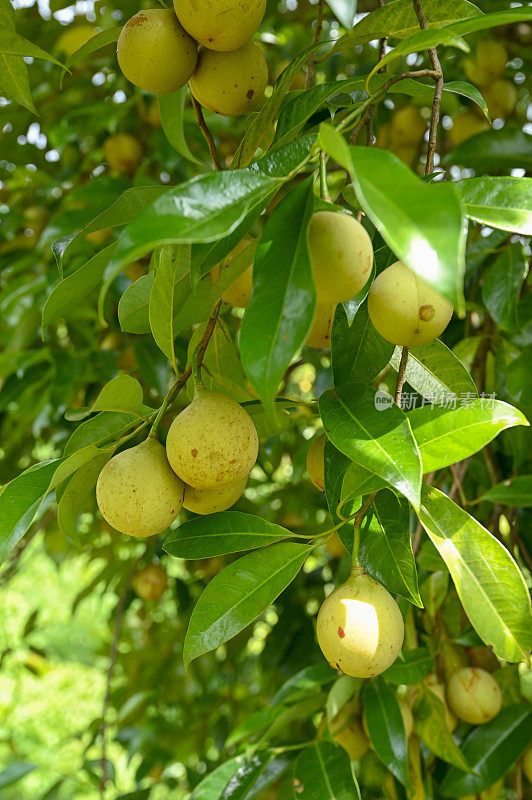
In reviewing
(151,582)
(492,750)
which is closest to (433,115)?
(492,750)

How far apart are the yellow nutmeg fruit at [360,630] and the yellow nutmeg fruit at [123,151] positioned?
110 centimetres

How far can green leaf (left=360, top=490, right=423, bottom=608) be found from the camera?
0.52 meters

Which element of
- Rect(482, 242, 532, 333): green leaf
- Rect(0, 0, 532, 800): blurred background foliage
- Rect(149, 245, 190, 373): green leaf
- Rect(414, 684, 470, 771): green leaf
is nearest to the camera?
Rect(149, 245, 190, 373): green leaf

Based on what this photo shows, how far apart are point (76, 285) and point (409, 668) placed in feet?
1.76

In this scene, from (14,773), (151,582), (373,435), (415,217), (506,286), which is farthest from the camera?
(151,582)

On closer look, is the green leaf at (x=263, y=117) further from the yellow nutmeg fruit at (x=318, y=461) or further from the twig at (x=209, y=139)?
the yellow nutmeg fruit at (x=318, y=461)

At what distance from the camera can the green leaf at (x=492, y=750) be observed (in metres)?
0.84

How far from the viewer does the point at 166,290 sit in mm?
537

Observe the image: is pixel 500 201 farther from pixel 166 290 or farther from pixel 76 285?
pixel 76 285

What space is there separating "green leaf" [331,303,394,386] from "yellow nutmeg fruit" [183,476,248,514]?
112 millimetres

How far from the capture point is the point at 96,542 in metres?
1.69

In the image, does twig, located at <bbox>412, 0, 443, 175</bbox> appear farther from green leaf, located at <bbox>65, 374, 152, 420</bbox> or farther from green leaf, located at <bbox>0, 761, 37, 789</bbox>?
green leaf, located at <bbox>0, 761, 37, 789</bbox>

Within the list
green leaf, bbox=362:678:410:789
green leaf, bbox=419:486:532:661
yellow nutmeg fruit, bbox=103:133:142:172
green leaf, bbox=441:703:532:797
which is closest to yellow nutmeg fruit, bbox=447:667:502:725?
green leaf, bbox=441:703:532:797

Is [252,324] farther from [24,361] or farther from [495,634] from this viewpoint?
[24,361]
